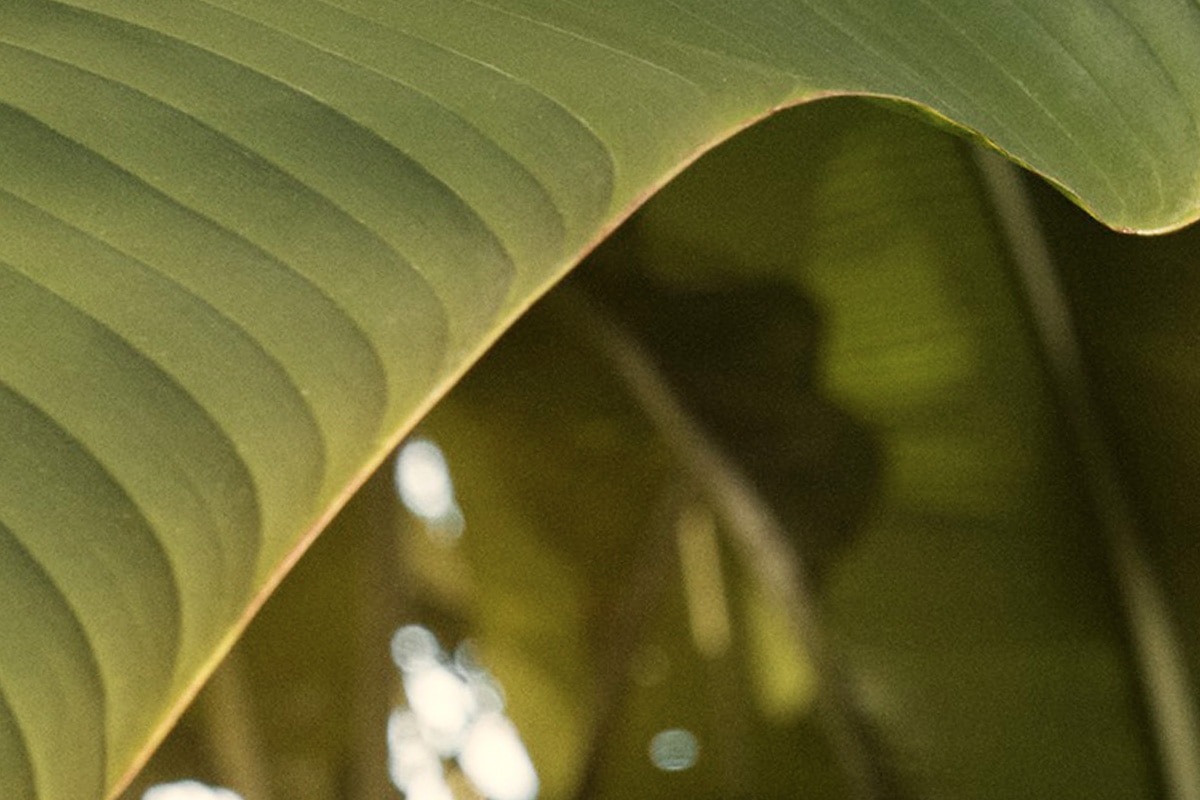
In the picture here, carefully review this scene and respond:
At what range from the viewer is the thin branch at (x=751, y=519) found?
88cm

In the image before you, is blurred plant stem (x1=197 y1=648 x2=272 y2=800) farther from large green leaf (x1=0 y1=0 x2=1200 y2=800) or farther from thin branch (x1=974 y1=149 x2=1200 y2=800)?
large green leaf (x1=0 y1=0 x2=1200 y2=800)

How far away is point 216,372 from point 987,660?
0.74 meters

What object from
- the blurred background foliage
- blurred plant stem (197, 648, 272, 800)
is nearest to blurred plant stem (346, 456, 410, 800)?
the blurred background foliage

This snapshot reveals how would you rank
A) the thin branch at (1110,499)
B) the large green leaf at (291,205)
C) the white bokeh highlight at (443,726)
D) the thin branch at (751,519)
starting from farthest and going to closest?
the white bokeh highlight at (443,726) → the thin branch at (751,519) → the thin branch at (1110,499) → the large green leaf at (291,205)

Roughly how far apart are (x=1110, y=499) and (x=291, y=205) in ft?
2.15

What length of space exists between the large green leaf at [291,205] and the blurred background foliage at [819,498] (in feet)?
1.61

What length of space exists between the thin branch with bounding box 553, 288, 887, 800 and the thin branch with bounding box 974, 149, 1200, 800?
7.3 inches

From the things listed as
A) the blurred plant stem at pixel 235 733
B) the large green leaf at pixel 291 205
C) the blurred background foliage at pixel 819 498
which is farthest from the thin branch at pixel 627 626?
the large green leaf at pixel 291 205

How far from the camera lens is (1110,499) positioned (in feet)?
2.58

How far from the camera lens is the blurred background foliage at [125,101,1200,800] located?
783 mm

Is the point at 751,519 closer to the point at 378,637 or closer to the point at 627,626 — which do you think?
the point at 627,626

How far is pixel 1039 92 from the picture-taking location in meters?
0.27

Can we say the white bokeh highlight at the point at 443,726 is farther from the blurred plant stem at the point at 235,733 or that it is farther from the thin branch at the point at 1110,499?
the thin branch at the point at 1110,499

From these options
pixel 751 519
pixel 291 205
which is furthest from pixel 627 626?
pixel 291 205
